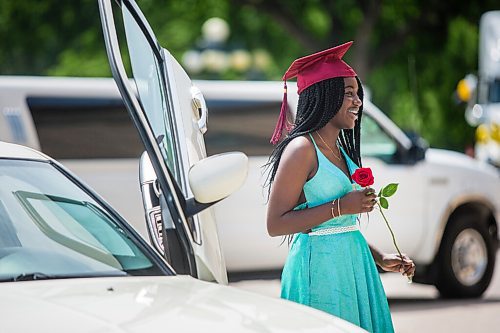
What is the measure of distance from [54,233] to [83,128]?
6079 millimetres

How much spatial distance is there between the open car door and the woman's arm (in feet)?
0.84

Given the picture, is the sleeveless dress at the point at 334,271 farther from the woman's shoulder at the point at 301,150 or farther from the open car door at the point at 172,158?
the open car door at the point at 172,158

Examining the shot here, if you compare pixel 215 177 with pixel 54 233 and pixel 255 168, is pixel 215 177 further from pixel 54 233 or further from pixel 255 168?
pixel 255 168

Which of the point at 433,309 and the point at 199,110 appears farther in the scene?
the point at 433,309

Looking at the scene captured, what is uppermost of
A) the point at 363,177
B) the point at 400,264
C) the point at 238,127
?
the point at 363,177

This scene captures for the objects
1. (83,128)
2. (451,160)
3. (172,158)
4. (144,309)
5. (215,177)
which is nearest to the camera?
(144,309)

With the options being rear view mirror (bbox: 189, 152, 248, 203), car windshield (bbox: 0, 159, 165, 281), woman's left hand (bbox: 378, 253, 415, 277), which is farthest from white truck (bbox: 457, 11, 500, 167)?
rear view mirror (bbox: 189, 152, 248, 203)

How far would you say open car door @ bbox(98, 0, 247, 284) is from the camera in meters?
4.19

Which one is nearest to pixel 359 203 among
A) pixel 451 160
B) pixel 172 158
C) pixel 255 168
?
pixel 172 158

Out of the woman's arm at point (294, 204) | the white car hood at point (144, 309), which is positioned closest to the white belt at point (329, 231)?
the woman's arm at point (294, 204)

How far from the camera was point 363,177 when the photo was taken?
4617mm

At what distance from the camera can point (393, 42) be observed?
31375mm

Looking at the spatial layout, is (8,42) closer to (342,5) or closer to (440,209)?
(342,5)

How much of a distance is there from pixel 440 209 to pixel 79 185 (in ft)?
24.2
